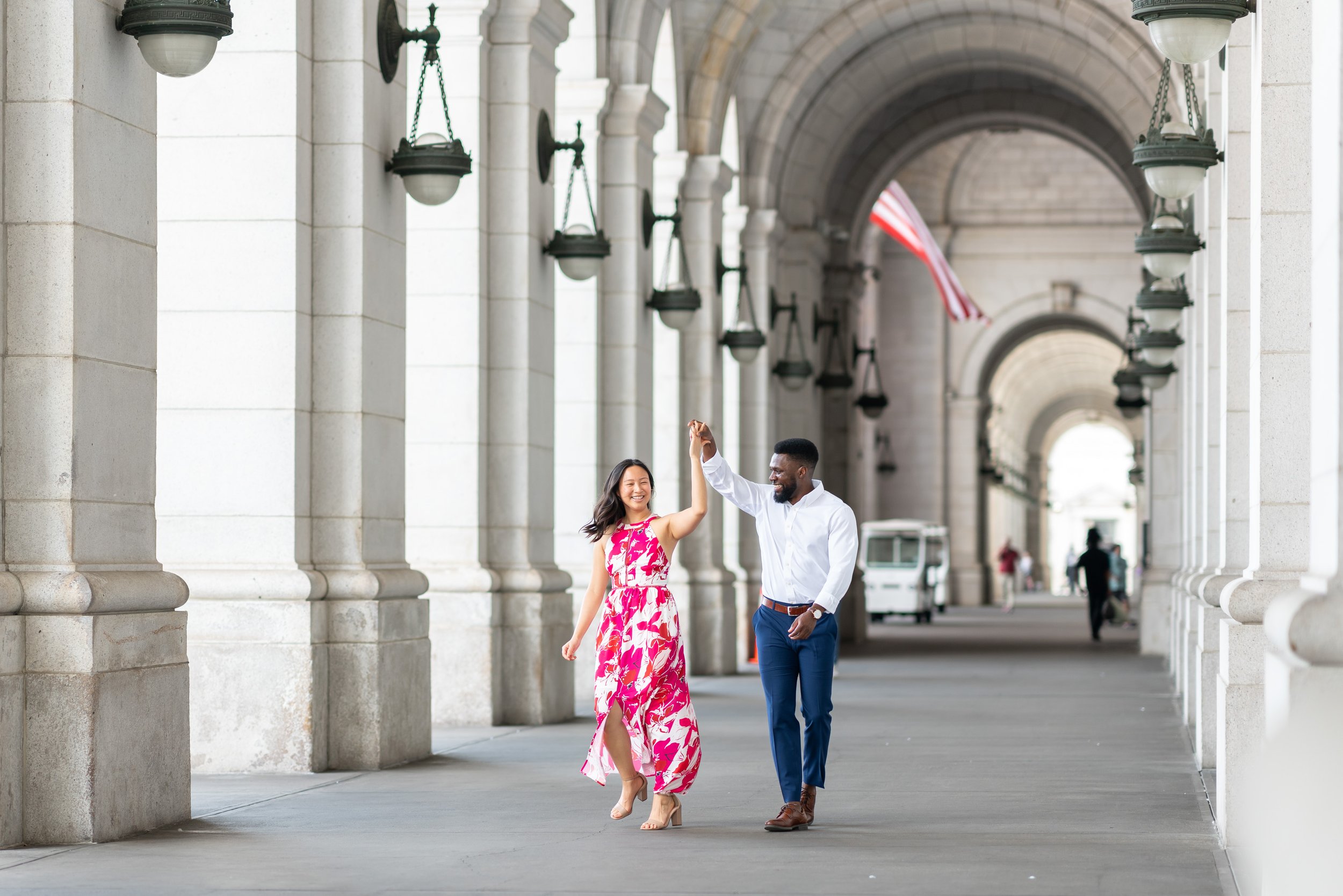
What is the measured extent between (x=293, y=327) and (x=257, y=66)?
5.16 ft

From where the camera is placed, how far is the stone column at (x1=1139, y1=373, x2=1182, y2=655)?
2534 cm

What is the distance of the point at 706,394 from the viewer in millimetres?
22094

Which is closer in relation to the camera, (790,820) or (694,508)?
(790,820)

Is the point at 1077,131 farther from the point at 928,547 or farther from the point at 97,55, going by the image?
the point at 97,55

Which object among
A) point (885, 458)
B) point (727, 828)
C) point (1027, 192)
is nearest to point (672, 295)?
point (727, 828)

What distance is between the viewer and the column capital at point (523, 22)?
14492 mm

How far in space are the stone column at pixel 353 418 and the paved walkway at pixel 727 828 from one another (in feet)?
1.46

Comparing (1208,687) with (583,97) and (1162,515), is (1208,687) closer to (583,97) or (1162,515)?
(583,97)

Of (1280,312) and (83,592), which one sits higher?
(1280,312)

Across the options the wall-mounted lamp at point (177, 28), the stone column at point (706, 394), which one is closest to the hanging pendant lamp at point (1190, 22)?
the wall-mounted lamp at point (177, 28)

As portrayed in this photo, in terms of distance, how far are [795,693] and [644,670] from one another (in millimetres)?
705

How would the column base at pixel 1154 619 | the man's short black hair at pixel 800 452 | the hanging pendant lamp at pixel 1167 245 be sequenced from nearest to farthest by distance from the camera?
the man's short black hair at pixel 800 452 → the hanging pendant lamp at pixel 1167 245 → the column base at pixel 1154 619

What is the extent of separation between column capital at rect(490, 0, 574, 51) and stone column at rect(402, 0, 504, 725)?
0.17 metres

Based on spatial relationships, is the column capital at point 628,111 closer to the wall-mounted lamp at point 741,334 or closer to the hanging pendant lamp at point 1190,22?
the wall-mounted lamp at point 741,334
